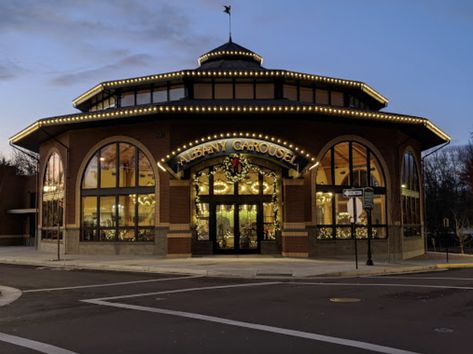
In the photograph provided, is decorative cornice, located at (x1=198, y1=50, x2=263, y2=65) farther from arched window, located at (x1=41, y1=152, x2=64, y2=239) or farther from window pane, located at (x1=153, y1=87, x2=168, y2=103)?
arched window, located at (x1=41, y1=152, x2=64, y2=239)

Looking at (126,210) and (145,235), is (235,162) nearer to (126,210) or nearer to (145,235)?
(145,235)

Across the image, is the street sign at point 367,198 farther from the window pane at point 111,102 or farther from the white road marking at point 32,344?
the white road marking at point 32,344

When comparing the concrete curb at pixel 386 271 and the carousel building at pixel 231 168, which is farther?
the carousel building at pixel 231 168

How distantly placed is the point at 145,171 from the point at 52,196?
7.99 m

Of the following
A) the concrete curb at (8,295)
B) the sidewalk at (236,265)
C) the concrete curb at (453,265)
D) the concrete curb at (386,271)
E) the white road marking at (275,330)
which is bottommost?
the concrete curb at (453,265)

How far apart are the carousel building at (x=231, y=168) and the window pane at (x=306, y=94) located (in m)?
0.07

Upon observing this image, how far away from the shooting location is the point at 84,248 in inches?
1154

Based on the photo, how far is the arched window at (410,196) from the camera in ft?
101

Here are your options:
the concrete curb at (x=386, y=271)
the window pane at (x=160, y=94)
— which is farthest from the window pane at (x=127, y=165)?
the concrete curb at (x=386, y=271)

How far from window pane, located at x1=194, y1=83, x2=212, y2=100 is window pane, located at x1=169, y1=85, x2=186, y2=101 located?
736mm

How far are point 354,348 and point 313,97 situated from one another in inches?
942

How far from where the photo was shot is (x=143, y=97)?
3106cm

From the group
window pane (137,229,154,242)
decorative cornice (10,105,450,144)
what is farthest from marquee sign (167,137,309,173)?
window pane (137,229,154,242)

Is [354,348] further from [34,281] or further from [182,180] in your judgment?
[182,180]
